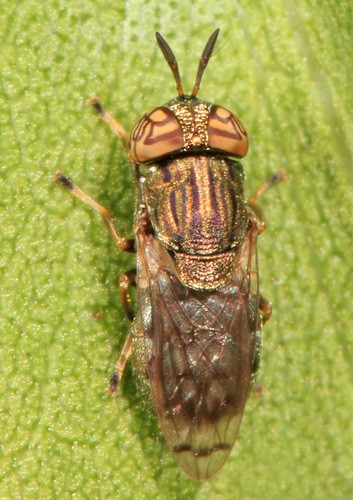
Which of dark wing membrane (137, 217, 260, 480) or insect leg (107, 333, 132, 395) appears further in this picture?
insect leg (107, 333, 132, 395)

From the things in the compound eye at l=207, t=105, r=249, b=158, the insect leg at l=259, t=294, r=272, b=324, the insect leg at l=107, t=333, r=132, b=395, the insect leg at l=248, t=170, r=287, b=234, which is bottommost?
the insect leg at l=107, t=333, r=132, b=395

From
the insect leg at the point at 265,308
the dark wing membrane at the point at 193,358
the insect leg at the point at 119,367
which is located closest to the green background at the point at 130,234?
the insect leg at the point at 119,367

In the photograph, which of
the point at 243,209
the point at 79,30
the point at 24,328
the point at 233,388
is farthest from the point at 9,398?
the point at 79,30

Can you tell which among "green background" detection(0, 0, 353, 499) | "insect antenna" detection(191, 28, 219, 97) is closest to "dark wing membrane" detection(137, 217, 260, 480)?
"green background" detection(0, 0, 353, 499)

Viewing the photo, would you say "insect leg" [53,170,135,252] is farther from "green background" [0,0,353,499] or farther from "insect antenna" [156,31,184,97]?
"insect antenna" [156,31,184,97]

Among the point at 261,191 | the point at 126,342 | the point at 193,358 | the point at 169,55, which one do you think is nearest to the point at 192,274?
the point at 193,358

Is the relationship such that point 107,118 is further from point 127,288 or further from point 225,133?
point 127,288
